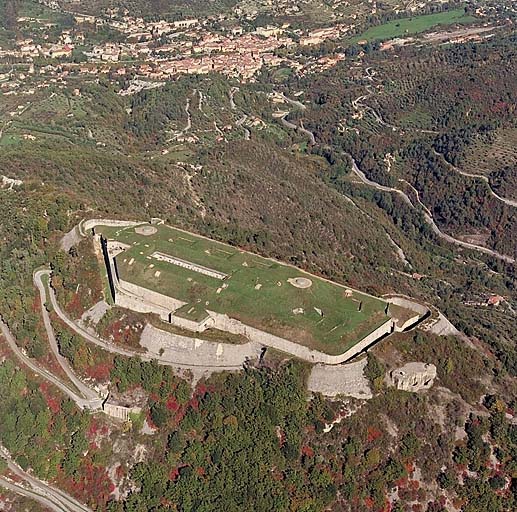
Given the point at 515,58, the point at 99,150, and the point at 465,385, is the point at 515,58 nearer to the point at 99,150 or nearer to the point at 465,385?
the point at 99,150

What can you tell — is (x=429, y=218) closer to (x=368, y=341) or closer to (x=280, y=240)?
(x=280, y=240)

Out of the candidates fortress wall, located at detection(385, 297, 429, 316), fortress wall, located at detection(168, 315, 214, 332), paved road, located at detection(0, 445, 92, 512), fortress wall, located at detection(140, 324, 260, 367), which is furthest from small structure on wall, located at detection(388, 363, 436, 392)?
paved road, located at detection(0, 445, 92, 512)

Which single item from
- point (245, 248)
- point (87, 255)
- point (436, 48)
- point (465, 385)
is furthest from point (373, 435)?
point (436, 48)

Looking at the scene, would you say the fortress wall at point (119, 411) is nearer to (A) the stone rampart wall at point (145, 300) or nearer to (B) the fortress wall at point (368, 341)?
(A) the stone rampart wall at point (145, 300)

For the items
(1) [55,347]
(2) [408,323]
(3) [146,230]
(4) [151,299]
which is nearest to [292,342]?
(2) [408,323]

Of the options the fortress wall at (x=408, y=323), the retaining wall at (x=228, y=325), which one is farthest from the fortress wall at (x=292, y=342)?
the fortress wall at (x=408, y=323)

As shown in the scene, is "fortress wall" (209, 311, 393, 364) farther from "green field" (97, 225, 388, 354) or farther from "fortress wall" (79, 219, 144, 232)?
"fortress wall" (79, 219, 144, 232)
